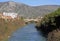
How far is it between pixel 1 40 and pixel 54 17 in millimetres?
20582

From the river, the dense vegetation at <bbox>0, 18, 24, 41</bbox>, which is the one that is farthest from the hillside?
the river

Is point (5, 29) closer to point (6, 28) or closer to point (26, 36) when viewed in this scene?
point (6, 28)

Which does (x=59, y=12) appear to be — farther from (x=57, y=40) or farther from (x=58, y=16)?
(x=57, y=40)

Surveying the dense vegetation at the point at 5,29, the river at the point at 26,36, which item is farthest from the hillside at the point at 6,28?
the river at the point at 26,36

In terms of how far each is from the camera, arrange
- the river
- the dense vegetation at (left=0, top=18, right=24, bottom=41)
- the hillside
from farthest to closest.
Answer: the river → the hillside → the dense vegetation at (left=0, top=18, right=24, bottom=41)

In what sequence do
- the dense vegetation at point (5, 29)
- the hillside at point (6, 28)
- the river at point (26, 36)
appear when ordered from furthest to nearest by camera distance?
the river at point (26, 36) → the hillside at point (6, 28) → the dense vegetation at point (5, 29)

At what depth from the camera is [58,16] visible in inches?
2130

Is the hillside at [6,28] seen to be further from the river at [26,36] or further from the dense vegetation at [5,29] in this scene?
the river at [26,36]

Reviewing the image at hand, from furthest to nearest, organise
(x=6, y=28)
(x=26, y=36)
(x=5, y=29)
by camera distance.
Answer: (x=6, y=28) < (x=5, y=29) < (x=26, y=36)

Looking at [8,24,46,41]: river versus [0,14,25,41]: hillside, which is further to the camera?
[8,24,46,41]: river

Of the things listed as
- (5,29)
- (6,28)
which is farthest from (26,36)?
(6,28)

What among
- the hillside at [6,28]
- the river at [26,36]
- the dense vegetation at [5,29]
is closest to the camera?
the dense vegetation at [5,29]

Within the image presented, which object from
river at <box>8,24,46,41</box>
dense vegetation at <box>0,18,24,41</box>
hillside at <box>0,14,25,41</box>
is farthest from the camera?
river at <box>8,24,46,41</box>

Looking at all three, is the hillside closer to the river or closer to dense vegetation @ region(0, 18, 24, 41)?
dense vegetation @ region(0, 18, 24, 41)
